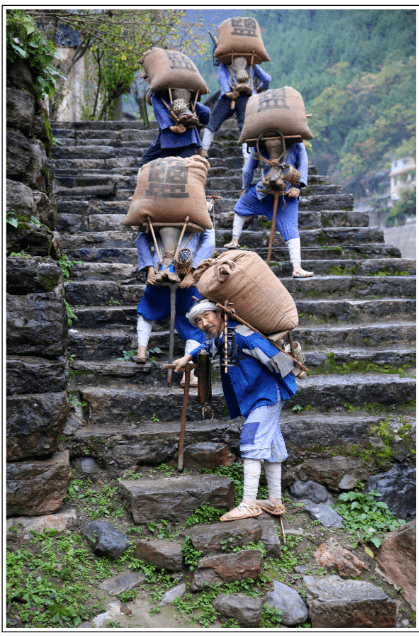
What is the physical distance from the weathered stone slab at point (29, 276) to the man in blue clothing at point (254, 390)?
93 cm

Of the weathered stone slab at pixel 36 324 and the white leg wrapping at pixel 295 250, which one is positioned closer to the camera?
the weathered stone slab at pixel 36 324

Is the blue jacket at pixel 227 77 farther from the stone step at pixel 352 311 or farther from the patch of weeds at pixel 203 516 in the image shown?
the patch of weeds at pixel 203 516

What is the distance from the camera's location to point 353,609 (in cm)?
262

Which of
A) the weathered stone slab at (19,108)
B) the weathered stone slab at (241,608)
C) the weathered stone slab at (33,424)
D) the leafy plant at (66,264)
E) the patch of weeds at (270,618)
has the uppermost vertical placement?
the weathered stone slab at (19,108)

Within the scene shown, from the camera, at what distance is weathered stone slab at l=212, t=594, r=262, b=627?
2.58 metres

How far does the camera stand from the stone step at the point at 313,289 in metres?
4.78

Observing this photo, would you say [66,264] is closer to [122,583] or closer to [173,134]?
[173,134]

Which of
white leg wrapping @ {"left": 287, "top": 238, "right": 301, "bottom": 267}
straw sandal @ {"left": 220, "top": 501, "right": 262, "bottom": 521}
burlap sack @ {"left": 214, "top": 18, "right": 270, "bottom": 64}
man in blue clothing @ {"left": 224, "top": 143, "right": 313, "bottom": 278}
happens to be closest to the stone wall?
straw sandal @ {"left": 220, "top": 501, "right": 262, "bottom": 521}

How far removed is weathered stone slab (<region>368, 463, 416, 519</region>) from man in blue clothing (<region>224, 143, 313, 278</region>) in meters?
1.93

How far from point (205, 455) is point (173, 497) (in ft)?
1.53

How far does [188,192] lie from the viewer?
390 centimetres

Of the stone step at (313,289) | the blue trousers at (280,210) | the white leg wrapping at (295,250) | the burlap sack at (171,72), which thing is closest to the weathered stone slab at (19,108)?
the stone step at (313,289)
